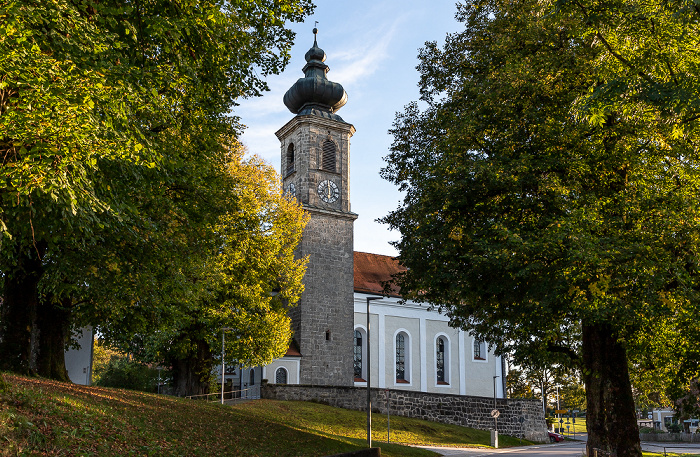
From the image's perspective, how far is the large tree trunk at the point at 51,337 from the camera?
1567 centimetres

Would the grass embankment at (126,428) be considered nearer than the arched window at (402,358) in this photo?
Yes

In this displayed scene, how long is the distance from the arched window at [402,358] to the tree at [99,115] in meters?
30.6

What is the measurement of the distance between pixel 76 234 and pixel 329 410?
71.2ft

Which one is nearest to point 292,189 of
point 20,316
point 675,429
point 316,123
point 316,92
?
point 316,123

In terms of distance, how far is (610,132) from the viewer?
13.9 m

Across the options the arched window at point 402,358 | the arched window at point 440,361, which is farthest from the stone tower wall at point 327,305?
the arched window at point 440,361

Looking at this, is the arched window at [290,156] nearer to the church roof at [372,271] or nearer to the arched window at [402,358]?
the church roof at [372,271]

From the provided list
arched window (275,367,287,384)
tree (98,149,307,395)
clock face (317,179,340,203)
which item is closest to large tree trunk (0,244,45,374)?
tree (98,149,307,395)

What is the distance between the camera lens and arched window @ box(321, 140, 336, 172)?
4162cm

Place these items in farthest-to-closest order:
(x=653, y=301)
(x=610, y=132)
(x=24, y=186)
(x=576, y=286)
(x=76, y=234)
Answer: (x=610, y=132) < (x=576, y=286) < (x=653, y=301) < (x=76, y=234) < (x=24, y=186)

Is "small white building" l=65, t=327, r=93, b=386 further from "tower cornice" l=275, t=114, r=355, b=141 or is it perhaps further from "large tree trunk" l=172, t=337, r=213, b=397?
"tower cornice" l=275, t=114, r=355, b=141

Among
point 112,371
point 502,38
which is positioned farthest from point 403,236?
point 112,371

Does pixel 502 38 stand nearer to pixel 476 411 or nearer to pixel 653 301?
pixel 653 301

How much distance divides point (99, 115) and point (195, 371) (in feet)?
67.1
